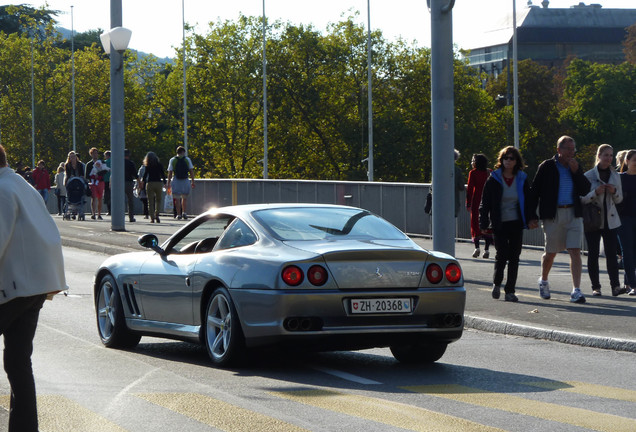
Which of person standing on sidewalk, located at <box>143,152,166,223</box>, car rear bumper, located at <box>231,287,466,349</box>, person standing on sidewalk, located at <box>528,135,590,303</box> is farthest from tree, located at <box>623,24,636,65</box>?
car rear bumper, located at <box>231,287,466,349</box>

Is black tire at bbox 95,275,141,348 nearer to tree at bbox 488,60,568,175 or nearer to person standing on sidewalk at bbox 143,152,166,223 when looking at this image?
person standing on sidewalk at bbox 143,152,166,223

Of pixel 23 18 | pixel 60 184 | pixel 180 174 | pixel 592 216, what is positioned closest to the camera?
pixel 592 216

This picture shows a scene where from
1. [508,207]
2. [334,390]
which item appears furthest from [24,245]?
[508,207]

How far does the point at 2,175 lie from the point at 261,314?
2973mm

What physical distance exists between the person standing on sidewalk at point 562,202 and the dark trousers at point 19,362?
828cm

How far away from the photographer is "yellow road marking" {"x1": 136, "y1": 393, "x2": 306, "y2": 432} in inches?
254

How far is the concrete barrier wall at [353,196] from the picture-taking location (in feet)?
81.7

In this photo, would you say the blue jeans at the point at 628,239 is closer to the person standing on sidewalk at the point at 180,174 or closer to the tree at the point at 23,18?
the person standing on sidewalk at the point at 180,174

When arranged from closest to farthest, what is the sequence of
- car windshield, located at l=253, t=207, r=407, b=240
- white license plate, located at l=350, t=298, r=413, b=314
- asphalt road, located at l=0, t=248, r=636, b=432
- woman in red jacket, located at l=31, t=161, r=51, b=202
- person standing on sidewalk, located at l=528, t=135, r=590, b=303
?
asphalt road, located at l=0, t=248, r=636, b=432 < white license plate, located at l=350, t=298, r=413, b=314 < car windshield, located at l=253, t=207, r=407, b=240 < person standing on sidewalk, located at l=528, t=135, r=590, b=303 < woman in red jacket, located at l=31, t=161, r=51, b=202

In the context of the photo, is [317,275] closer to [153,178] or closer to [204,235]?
[204,235]

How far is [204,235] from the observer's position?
969 centimetres

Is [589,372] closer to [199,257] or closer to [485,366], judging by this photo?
[485,366]

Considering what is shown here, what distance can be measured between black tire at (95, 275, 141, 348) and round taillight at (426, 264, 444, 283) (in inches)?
108

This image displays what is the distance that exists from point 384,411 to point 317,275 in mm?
1640
